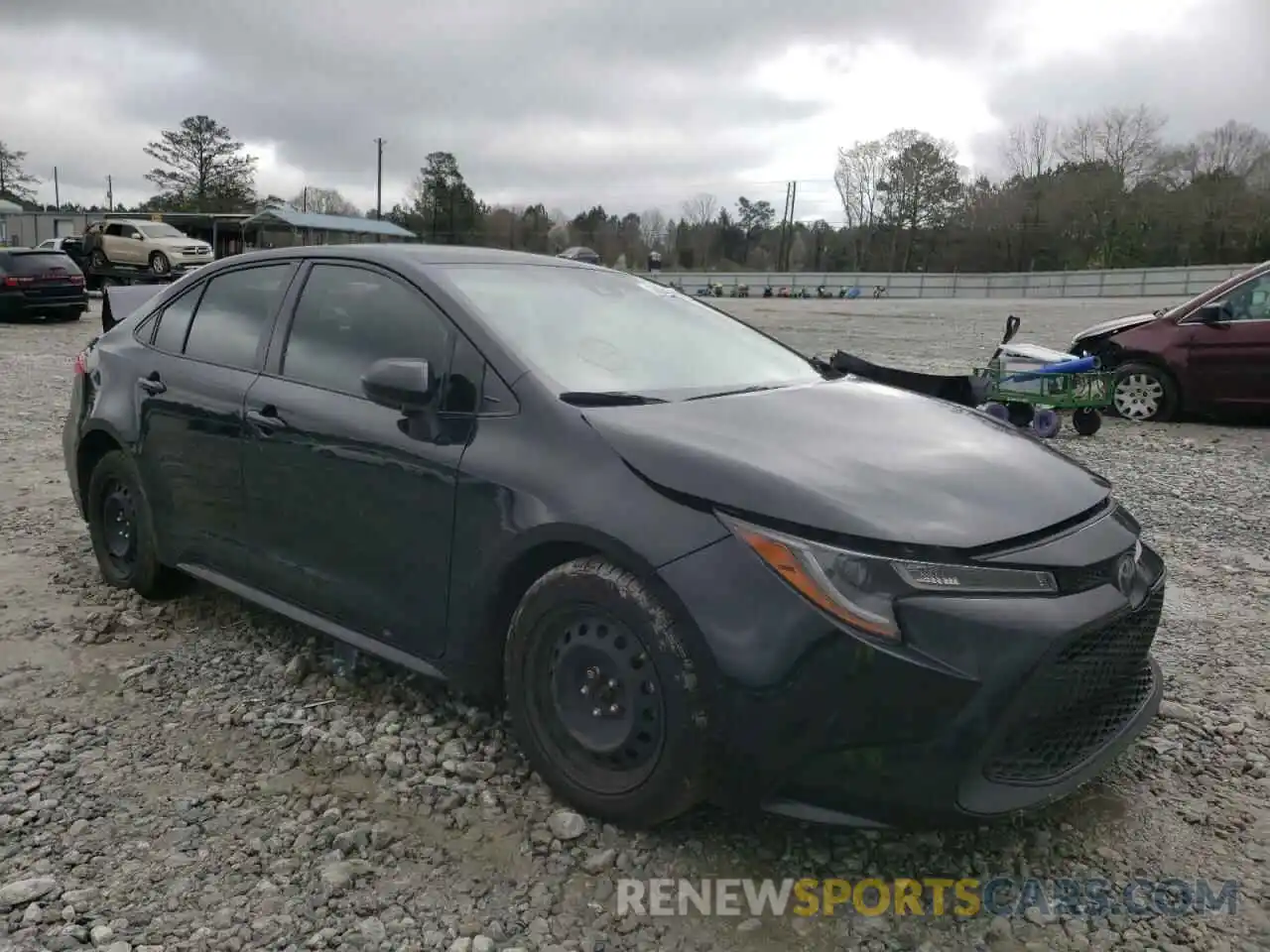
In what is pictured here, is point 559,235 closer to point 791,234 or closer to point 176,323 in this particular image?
point 791,234

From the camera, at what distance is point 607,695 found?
256cm

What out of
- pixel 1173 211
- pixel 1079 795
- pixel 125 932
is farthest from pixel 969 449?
pixel 1173 211

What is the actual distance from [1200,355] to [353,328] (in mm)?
8888

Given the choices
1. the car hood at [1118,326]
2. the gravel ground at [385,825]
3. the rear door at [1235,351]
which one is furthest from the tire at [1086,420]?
the gravel ground at [385,825]

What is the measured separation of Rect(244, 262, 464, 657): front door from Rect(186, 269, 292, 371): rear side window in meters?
0.17

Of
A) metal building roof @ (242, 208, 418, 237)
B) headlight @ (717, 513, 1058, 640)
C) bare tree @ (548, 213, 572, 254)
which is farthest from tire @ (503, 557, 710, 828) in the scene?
bare tree @ (548, 213, 572, 254)

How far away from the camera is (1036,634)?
226cm

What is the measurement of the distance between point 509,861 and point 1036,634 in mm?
1416

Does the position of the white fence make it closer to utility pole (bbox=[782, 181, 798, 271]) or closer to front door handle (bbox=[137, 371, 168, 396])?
utility pole (bbox=[782, 181, 798, 271])

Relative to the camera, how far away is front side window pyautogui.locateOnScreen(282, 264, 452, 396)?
125 inches

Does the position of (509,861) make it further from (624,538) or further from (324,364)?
(324,364)

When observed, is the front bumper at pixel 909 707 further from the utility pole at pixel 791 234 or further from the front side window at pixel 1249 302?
the utility pole at pixel 791 234

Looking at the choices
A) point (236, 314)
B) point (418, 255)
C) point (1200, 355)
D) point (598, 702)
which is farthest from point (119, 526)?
point (1200, 355)

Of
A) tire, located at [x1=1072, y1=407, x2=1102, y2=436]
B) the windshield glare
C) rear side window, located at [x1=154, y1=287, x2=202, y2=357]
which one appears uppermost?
the windshield glare
